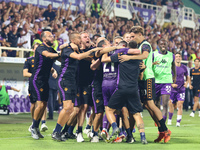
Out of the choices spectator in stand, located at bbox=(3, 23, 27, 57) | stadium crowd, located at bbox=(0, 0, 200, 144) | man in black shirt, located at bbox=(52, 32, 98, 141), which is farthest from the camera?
spectator in stand, located at bbox=(3, 23, 27, 57)

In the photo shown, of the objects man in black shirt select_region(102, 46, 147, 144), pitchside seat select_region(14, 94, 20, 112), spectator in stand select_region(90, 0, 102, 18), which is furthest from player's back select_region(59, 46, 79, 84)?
spectator in stand select_region(90, 0, 102, 18)

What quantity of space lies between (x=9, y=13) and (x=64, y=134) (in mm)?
11806

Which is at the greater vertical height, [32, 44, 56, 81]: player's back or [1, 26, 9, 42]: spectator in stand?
[1, 26, 9, 42]: spectator in stand

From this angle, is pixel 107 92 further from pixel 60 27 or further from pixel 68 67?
pixel 60 27

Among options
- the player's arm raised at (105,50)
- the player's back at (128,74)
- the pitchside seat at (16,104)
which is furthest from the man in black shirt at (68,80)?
the pitchside seat at (16,104)

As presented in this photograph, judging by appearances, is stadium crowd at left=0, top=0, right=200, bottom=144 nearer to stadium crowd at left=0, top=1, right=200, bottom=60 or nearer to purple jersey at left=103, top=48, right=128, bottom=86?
stadium crowd at left=0, top=1, right=200, bottom=60

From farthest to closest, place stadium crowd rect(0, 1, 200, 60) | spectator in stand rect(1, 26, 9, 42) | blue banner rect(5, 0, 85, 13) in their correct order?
blue banner rect(5, 0, 85, 13)
stadium crowd rect(0, 1, 200, 60)
spectator in stand rect(1, 26, 9, 42)

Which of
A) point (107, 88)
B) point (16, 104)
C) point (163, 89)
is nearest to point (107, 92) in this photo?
point (107, 88)

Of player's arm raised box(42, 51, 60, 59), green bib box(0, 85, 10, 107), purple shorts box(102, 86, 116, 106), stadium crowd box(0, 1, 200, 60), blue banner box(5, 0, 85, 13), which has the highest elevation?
blue banner box(5, 0, 85, 13)

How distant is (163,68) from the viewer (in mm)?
11711

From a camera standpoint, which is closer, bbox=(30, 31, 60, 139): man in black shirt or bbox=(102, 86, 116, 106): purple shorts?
bbox=(102, 86, 116, 106): purple shorts

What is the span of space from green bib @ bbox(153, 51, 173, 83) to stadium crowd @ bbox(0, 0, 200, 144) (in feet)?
0.10

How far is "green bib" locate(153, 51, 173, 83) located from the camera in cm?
1156

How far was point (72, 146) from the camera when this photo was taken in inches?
304
